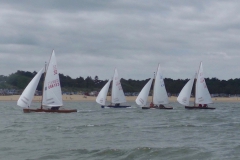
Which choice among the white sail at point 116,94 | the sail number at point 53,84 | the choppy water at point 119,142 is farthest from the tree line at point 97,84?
the choppy water at point 119,142

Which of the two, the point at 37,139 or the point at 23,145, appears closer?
the point at 23,145

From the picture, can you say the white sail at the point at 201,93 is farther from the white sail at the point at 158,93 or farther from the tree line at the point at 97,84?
the tree line at the point at 97,84

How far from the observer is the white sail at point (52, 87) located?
43906mm

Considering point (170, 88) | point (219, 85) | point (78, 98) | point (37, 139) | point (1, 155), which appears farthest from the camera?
point (219, 85)

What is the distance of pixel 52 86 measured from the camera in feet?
145

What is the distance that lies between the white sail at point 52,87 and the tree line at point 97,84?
76.4 metres

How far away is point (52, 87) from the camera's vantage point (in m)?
44.2

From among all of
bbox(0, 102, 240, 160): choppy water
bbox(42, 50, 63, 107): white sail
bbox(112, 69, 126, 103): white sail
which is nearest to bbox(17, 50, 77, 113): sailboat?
bbox(42, 50, 63, 107): white sail

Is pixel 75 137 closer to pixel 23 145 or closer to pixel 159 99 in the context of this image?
pixel 23 145

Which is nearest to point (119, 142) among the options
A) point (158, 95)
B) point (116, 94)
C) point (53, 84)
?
point (53, 84)

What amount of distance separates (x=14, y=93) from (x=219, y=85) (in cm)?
5060

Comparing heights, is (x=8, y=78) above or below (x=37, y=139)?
above

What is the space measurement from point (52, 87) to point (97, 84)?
89126 millimetres

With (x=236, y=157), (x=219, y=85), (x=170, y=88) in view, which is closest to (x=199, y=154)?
(x=236, y=157)
